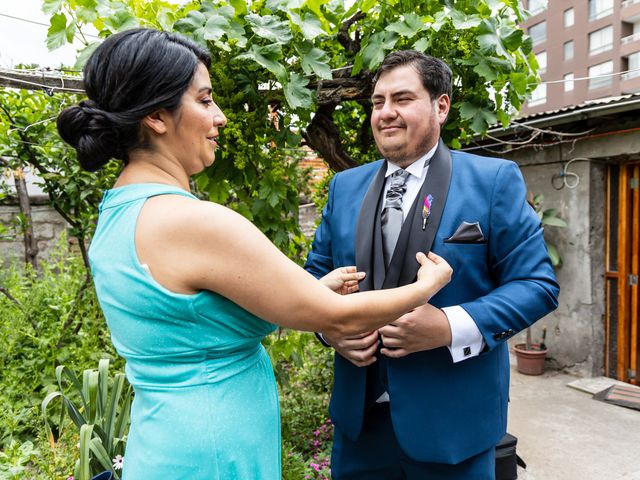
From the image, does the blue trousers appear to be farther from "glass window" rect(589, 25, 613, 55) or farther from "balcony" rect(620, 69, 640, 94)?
"glass window" rect(589, 25, 613, 55)

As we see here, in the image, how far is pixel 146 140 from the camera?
1.05 meters

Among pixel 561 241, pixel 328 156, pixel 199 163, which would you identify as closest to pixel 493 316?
pixel 199 163

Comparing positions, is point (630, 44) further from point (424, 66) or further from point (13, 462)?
point (13, 462)

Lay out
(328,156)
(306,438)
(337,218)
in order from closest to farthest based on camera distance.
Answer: (337,218)
(328,156)
(306,438)

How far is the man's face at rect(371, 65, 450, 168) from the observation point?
1.69m

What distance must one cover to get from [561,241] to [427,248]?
4715mm

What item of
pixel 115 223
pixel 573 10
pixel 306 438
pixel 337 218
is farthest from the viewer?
pixel 573 10

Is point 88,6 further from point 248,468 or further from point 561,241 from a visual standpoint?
point 561,241

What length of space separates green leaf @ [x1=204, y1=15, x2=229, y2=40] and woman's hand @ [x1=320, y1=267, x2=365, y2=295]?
101cm

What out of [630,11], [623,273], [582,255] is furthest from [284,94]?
[630,11]

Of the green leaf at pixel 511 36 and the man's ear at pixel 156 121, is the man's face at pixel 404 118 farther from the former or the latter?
the man's ear at pixel 156 121

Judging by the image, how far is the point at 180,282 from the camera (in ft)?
3.13

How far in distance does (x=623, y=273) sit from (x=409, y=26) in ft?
14.6

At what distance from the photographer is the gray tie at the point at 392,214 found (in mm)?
1604
